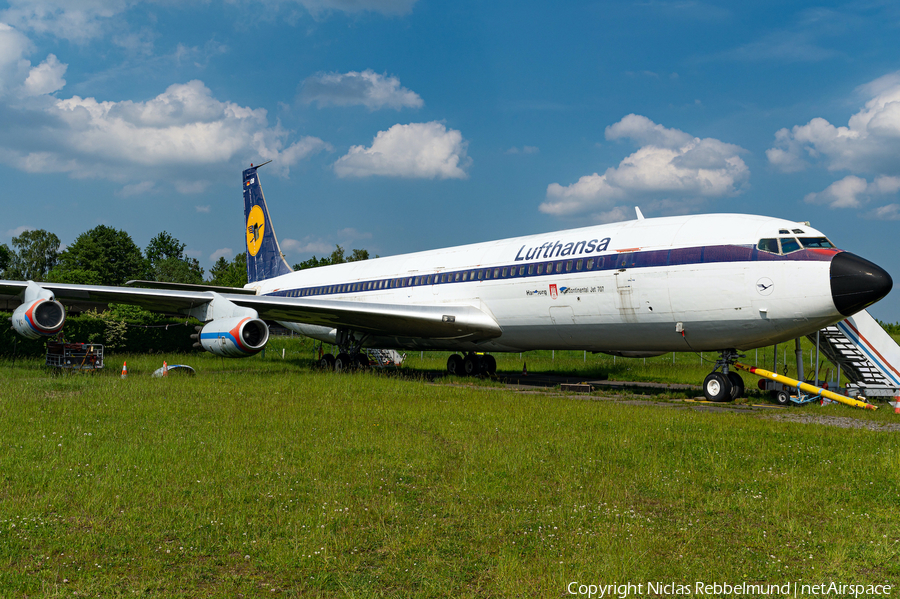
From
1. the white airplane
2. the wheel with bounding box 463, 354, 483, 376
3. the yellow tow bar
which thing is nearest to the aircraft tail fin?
the white airplane

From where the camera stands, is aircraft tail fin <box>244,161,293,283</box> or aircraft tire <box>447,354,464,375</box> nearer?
aircraft tire <box>447,354,464,375</box>

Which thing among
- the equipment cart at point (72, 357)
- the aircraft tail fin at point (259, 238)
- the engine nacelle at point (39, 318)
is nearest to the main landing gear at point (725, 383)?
the engine nacelle at point (39, 318)

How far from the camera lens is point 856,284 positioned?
452 inches

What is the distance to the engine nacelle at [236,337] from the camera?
1620 centimetres

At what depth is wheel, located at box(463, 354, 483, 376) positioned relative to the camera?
74.1 ft

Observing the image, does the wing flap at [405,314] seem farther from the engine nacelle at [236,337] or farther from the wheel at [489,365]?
the wheel at [489,365]

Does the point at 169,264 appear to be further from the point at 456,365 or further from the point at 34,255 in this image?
the point at 456,365

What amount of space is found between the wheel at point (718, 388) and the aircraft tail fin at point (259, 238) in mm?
19881

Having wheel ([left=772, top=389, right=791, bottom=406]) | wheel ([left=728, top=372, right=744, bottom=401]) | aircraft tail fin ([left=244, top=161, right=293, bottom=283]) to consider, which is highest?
aircraft tail fin ([left=244, top=161, right=293, bottom=283])

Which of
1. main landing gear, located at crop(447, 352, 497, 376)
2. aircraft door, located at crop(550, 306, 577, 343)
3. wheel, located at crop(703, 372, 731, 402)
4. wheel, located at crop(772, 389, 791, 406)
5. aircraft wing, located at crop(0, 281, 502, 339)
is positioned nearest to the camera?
wheel, located at crop(703, 372, 731, 402)

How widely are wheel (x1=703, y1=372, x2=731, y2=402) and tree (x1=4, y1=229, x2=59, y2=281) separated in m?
93.3

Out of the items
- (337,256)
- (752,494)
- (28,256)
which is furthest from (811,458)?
(28,256)

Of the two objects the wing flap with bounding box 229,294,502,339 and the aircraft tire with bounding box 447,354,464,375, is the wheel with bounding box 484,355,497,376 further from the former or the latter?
the wing flap with bounding box 229,294,502,339

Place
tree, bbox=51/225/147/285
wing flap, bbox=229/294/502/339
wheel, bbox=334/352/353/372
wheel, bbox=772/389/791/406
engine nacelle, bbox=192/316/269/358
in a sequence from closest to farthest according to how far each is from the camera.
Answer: wheel, bbox=772/389/791/406, engine nacelle, bbox=192/316/269/358, wing flap, bbox=229/294/502/339, wheel, bbox=334/352/353/372, tree, bbox=51/225/147/285
